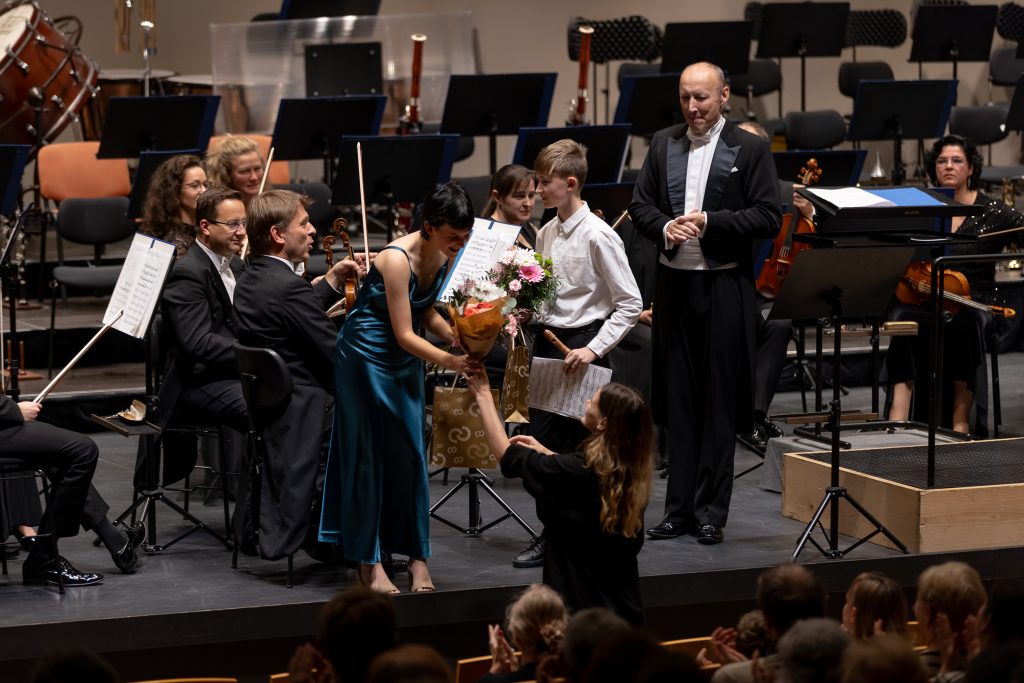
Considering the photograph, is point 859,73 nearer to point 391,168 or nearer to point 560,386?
point 391,168

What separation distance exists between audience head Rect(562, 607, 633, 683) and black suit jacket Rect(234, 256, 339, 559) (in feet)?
6.02

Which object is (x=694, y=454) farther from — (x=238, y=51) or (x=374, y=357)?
(x=238, y=51)

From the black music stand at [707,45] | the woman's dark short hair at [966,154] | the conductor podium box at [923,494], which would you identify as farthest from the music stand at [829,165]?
the conductor podium box at [923,494]

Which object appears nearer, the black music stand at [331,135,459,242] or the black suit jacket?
the black suit jacket

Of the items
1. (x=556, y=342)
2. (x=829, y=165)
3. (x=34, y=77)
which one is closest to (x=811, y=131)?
(x=829, y=165)

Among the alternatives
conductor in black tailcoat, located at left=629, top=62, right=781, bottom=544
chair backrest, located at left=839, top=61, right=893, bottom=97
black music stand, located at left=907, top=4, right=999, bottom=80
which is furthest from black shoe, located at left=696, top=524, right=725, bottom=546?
chair backrest, located at left=839, top=61, right=893, bottom=97

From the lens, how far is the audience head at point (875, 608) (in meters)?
3.50

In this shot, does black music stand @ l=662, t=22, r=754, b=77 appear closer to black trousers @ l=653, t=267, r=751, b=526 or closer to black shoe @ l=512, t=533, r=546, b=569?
black trousers @ l=653, t=267, r=751, b=526

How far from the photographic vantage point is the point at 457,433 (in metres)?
5.11

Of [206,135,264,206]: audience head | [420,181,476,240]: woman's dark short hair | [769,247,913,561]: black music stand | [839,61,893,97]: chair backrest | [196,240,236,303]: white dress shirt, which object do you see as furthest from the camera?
[839,61,893,97]: chair backrest

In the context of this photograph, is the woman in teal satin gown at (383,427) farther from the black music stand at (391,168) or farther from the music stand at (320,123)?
the music stand at (320,123)

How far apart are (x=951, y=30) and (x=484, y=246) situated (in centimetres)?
654

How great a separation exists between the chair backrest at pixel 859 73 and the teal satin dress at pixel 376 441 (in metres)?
7.76

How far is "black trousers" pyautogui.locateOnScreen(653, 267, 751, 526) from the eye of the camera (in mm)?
5211
